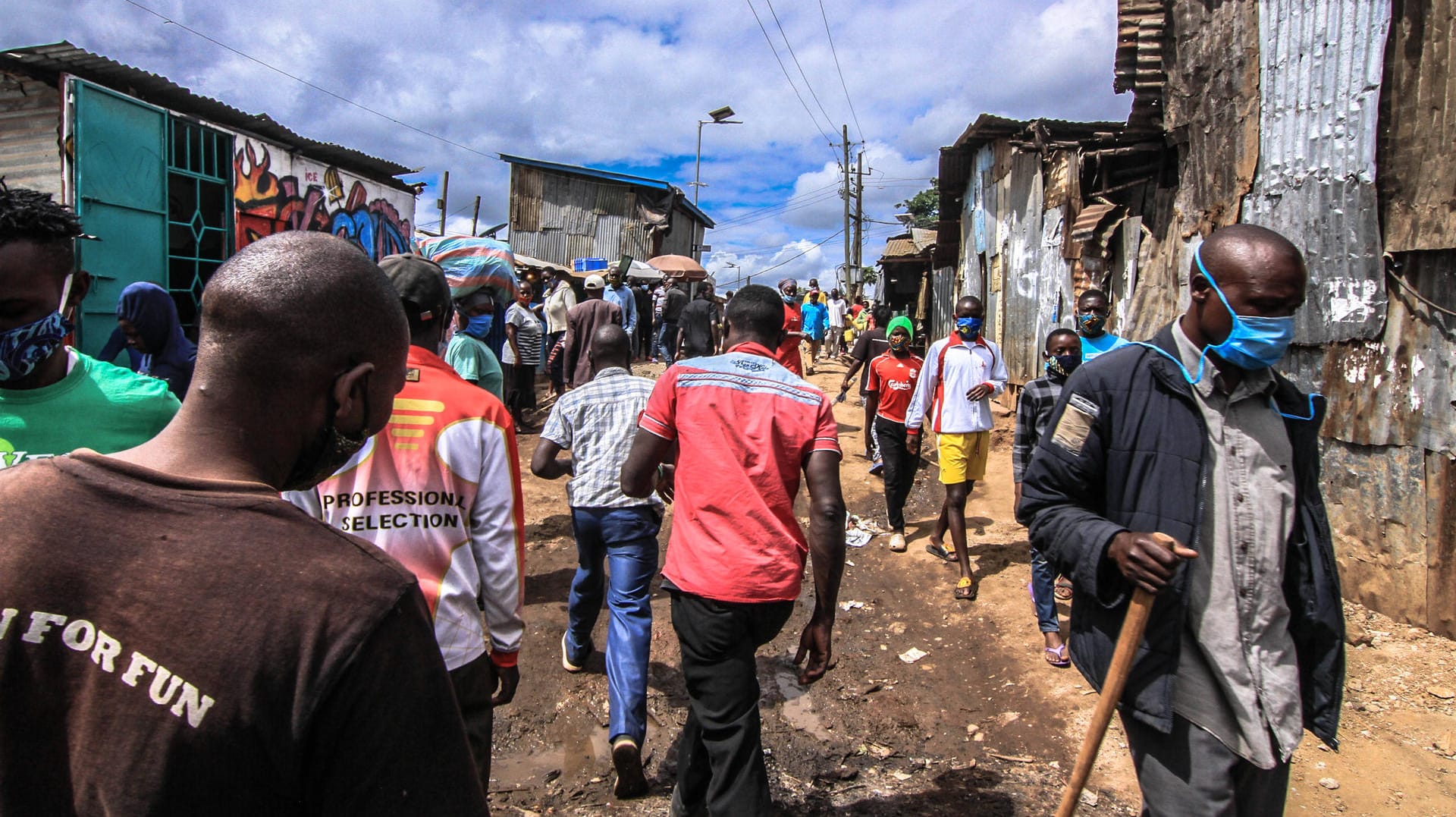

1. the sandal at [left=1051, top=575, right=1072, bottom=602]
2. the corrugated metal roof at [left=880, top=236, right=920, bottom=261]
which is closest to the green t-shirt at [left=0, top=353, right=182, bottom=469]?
the sandal at [left=1051, top=575, right=1072, bottom=602]

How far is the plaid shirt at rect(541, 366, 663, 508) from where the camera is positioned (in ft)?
12.3

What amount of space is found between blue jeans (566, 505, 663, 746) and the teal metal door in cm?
585

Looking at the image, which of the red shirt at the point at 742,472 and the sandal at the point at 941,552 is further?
the sandal at the point at 941,552

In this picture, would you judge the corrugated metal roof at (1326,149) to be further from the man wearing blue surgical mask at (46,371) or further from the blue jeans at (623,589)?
the man wearing blue surgical mask at (46,371)

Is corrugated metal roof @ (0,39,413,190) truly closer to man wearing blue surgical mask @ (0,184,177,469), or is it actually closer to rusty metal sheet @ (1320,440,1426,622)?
man wearing blue surgical mask @ (0,184,177,469)

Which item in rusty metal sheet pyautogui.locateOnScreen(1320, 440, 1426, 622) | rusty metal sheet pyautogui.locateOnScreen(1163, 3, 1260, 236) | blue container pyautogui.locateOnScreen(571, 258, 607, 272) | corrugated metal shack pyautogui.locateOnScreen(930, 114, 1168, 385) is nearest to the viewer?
rusty metal sheet pyautogui.locateOnScreen(1320, 440, 1426, 622)

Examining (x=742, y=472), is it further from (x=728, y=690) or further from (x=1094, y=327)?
(x=1094, y=327)

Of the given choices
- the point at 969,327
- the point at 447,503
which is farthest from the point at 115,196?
the point at 969,327

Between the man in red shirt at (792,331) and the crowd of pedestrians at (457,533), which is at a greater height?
the man in red shirt at (792,331)

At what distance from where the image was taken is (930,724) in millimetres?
4176

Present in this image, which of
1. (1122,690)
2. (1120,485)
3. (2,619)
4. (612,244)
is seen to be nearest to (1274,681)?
(1122,690)

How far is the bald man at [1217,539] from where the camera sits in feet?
6.63

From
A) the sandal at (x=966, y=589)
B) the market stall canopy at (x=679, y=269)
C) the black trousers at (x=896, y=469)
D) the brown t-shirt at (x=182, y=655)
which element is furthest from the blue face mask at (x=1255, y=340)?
the market stall canopy at (x=679, y=269)

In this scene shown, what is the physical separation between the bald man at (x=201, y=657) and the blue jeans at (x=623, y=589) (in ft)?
8.43
